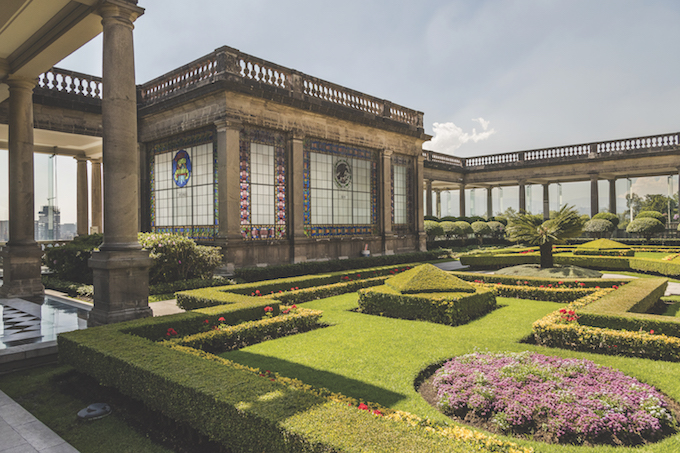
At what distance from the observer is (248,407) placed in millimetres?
4168

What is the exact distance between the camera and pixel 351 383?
6.16 m

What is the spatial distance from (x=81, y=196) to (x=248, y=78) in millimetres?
13645

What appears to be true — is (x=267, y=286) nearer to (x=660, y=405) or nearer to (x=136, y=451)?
(x=136, y=451)

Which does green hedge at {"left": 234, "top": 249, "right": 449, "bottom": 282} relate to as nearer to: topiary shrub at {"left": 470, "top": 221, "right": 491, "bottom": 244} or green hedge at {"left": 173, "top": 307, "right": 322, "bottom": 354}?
green hedge at {"left": 173, "top": 307, "right": 322, "bottom": 354}

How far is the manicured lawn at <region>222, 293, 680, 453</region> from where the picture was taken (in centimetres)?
580

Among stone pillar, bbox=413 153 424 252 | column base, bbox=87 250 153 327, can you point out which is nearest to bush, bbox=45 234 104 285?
column base, bbox=87 250 153 327

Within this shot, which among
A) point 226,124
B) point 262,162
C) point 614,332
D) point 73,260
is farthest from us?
point 262,162

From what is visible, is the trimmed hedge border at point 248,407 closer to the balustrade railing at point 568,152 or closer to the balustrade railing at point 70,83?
the balustrade railing at point 70,83

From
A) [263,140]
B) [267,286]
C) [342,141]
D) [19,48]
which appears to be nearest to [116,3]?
[19,48]

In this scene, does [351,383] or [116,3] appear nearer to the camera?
[351,383]

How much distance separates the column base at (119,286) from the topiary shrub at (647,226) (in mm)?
33668

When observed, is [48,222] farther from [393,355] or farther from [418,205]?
[393,355]

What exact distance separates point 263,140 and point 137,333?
11.7 metres

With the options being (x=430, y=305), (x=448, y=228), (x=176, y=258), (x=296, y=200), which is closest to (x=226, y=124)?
(x=296, y=200)
